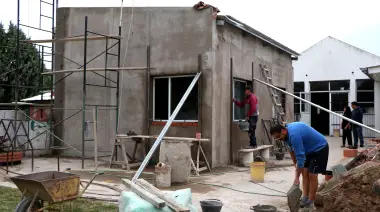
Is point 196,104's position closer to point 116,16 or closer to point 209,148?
point 209,148

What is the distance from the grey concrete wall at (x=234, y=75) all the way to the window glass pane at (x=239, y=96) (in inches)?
10.9

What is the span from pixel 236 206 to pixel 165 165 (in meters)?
2.30

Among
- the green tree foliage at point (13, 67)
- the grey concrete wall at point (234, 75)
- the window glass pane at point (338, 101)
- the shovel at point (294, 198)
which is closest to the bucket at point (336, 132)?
the window glass pane at point (338, 101)

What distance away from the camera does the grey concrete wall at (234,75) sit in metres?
10.9

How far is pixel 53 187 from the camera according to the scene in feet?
17.5

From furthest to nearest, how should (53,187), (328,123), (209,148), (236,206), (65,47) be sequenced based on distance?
(328,123)
(65,47)
(209,148)
(236,206)
(53,187)

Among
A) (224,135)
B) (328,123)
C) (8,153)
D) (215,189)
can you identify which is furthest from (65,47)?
(328,123)

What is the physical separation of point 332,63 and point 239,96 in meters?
13.9

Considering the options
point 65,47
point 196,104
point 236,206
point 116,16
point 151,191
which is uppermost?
point 116,16

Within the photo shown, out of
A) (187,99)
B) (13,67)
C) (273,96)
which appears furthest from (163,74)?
(13,67)

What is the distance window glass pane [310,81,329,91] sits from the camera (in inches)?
963

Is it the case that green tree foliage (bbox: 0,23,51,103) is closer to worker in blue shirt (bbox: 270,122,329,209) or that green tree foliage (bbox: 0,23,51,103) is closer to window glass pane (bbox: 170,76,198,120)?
window glass pane (bbox: 170,76,198,120)

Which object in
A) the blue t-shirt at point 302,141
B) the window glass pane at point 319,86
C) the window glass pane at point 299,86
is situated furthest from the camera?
the window glass pane at point 299,86

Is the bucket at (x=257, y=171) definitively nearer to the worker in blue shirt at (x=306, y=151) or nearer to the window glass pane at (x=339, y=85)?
the worker in blue shirt at (x=306, y=151)
